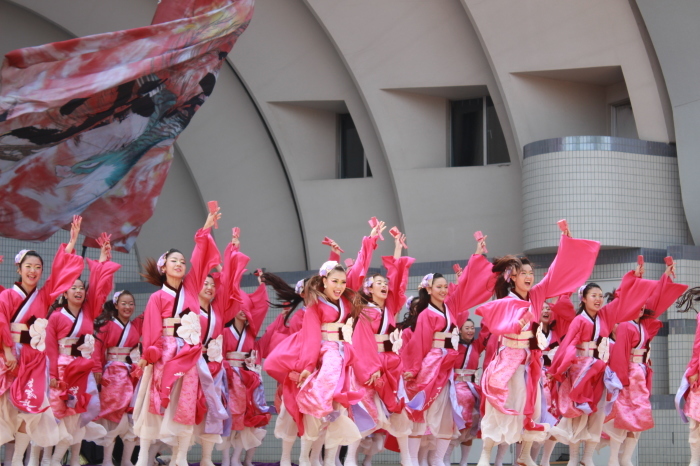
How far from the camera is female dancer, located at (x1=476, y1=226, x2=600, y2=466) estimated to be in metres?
9.54

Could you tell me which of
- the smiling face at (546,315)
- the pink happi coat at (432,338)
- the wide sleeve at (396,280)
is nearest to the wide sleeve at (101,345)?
the wide sleeve at (396,280)

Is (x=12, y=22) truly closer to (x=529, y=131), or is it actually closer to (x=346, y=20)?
(x=346, y=20)

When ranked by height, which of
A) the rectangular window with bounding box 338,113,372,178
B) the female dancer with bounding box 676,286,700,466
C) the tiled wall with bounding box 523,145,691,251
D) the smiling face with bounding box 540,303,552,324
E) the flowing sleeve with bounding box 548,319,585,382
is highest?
the rectangular window with bounding box 338,113,372,178

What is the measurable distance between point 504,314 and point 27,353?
4.21 meters

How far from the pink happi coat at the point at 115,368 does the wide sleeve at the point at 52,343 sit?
0.47 m

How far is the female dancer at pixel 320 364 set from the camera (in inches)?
368

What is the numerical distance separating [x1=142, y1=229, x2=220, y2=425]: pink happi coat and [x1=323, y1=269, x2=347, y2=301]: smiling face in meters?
1.14

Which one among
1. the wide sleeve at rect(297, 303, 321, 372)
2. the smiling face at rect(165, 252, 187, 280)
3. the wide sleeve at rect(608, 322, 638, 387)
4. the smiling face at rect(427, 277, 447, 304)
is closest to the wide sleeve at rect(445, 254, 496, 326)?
the smiling face at rect(427, 277, 447, 304)

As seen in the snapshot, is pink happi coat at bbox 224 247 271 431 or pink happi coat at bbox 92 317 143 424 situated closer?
pink happi coat at bbox 224 247 271 431

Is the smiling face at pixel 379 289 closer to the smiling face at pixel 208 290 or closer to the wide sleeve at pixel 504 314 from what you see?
the wide sleeve at pixel 504 314

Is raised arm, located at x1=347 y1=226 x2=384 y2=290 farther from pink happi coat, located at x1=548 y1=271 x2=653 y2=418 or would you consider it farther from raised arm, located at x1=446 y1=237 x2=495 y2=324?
pink happi coat, located at x1=548 y1=271 x2=653 y2=418

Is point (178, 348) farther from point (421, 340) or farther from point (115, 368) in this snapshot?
point (421, 340)

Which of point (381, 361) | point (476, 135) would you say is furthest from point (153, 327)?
point (476, 135)

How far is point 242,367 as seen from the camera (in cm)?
1114
